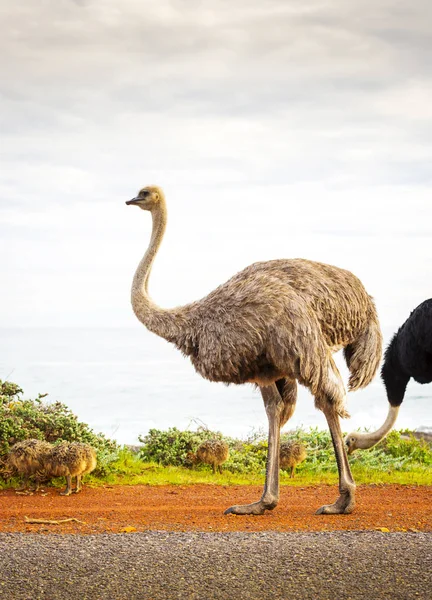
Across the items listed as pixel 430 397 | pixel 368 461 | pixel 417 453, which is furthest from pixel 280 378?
pixel 430 397

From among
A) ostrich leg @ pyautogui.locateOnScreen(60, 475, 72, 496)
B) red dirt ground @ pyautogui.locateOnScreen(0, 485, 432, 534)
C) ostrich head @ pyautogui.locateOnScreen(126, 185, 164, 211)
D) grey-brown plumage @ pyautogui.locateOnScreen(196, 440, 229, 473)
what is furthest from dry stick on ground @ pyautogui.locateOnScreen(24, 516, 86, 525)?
ostrich head @ pyautogui.locateOnScreen(126, 185, 164, 211)

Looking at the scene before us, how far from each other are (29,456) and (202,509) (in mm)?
2233

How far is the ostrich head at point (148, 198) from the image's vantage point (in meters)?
10.5

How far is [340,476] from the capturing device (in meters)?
8.83

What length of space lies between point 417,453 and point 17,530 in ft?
24.9

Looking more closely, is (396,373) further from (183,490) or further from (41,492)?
(41,492)

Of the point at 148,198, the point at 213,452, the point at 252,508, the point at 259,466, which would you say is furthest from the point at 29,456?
the point at 259,466

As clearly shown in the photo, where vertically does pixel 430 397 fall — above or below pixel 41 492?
above

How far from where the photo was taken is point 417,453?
543 inches

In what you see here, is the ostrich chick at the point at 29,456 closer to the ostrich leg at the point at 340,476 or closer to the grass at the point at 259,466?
the grass at the point at 259,466

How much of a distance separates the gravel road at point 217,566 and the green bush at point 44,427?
4.18m

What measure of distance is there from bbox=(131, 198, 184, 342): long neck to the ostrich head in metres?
0.05

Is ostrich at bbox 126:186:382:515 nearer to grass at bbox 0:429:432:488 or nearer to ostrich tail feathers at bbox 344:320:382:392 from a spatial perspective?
ostrich tail feathers at bbox 344:320:382:392

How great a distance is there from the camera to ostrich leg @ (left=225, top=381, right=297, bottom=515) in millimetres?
8867
